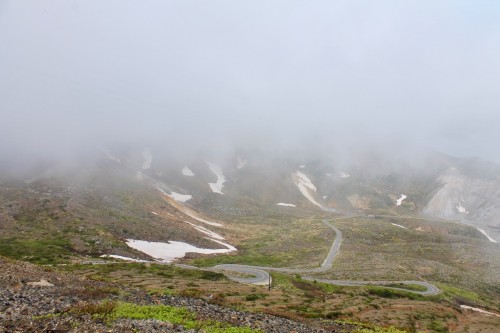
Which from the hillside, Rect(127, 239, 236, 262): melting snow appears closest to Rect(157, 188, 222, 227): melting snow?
the hillside

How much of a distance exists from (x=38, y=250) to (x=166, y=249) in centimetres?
3578

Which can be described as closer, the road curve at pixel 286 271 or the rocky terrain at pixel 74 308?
the rocky terrain at pixel 74 308

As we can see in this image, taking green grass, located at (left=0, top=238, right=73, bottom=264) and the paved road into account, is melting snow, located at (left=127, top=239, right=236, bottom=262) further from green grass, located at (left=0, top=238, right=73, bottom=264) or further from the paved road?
green grass, located at (left=0, top=238, right=73, bottom=264)

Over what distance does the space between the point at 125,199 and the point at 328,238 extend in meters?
89.5

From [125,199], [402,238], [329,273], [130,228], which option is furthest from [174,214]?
[402,238]

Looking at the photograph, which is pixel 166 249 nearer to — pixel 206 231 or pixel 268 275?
pixel 268 275

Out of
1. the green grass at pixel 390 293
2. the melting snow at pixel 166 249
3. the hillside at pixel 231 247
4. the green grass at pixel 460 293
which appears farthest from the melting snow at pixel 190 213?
the green grass at pixel 460 293

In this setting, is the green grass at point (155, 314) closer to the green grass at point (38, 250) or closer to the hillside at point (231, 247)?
the hillside at point (231, 247)

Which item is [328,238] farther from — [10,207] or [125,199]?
[10,207]

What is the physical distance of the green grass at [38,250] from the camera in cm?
7762

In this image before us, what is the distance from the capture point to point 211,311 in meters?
29.4

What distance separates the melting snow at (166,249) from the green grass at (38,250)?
19909 millimetres

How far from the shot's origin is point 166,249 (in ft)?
363

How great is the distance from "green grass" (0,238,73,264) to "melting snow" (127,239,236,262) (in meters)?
19.9
